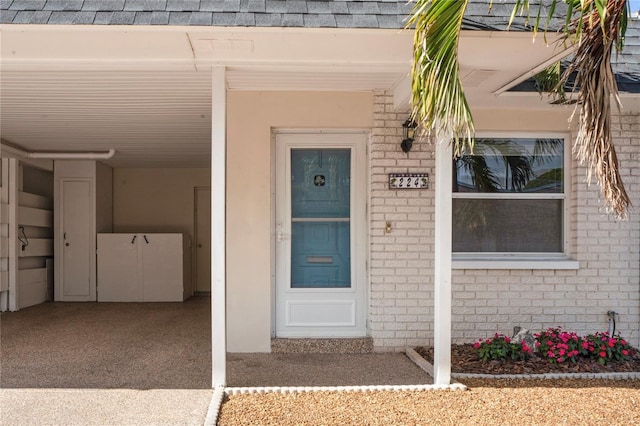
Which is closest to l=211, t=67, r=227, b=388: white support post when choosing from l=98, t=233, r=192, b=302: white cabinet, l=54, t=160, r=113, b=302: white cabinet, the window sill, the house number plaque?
the house number plaque

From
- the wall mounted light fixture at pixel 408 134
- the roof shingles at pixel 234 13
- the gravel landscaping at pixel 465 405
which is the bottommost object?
the gravel landscaping at pixel 465 405

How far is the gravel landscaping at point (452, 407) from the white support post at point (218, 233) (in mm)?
385

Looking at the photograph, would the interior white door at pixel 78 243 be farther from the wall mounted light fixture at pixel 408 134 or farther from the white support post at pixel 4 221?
the wall mounted light fixture at pixel 408 134

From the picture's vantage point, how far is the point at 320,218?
634 cm

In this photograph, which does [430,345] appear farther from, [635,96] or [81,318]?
[81,318]

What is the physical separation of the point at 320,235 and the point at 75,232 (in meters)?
5.97

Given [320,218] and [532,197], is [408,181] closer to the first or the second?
[320,218]

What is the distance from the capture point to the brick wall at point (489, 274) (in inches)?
240

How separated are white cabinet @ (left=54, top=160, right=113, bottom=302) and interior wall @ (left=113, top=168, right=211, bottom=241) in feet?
3.74

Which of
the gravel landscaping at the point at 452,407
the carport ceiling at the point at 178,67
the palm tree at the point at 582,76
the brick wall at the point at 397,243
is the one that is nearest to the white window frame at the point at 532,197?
the brick wall at the point at 397,243

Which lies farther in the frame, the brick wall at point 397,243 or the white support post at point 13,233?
the white support post at point 13,233

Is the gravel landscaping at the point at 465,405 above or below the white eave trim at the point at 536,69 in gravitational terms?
below

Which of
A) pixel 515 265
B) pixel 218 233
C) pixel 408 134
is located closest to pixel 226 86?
pixel 218 233

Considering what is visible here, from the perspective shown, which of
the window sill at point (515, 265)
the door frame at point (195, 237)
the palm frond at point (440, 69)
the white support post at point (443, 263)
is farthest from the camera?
the door frame at point (195, 237)
